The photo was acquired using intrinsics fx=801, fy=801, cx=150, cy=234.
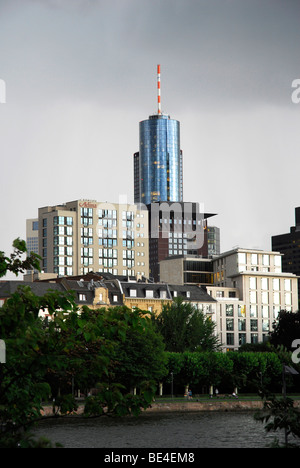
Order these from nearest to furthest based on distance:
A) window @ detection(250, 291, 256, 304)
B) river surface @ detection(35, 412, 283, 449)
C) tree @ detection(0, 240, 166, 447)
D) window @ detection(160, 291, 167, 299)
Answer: tree @ detection(0, 240, 166, 447) → river surface @ detection(35, 412, 283, 449) → window @ detection(160, 291, 167, 299) → window @ detection(250, 291, 256, 304)

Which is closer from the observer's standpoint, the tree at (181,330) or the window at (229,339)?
the tree at (181,330)

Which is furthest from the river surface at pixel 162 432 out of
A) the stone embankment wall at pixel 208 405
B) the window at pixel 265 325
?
the window at pixel 265 325

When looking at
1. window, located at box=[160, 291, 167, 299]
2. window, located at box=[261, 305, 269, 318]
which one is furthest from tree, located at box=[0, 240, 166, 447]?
window, located at box=[261, 305, 269, 318]

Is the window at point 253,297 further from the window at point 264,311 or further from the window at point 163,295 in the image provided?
the window at point 163,295

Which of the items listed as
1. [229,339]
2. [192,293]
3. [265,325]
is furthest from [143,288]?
[265,325]

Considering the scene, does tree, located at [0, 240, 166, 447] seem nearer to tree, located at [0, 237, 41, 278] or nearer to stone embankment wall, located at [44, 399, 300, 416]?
tree, located at [0, 237, 41, 278]

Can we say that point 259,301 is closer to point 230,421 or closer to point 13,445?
point 230,421

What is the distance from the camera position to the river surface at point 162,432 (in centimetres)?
5735

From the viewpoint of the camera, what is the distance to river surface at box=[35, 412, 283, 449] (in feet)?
188

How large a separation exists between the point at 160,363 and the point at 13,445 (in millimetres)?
91753

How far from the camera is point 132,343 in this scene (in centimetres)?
10362

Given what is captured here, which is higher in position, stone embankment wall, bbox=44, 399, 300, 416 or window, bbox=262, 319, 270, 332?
window, bbox=262, 319, 270, 332

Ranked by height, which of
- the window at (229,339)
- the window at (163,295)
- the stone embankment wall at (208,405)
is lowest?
the stone embankment wall at (208,405)
